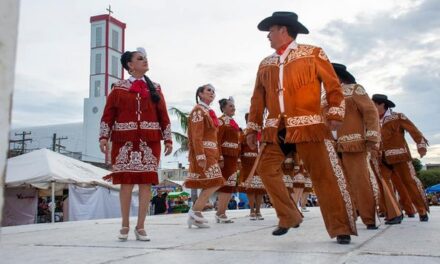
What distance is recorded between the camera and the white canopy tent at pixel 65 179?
13.0 metres

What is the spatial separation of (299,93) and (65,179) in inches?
429

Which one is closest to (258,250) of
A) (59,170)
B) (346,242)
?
(346,242)

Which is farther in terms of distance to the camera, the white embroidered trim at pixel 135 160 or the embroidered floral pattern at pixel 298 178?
the embroidered floral pattern at pixel 298 178

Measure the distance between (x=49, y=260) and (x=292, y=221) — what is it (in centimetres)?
188

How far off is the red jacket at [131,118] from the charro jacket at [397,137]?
403 cm

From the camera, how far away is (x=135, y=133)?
4.53 m

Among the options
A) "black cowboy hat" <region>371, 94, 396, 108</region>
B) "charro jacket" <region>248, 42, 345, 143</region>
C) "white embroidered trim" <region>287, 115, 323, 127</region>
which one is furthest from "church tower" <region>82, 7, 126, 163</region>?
"white embroidered trim" <region>287, 115, 323, 127</region>

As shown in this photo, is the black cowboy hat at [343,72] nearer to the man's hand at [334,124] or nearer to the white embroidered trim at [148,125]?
the man's hand at [334,124]

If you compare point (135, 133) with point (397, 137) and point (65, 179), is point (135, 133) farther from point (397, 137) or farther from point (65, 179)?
point (65, 179)

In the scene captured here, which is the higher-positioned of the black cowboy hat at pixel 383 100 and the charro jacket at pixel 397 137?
the black cowboy hat at pixel 383 100

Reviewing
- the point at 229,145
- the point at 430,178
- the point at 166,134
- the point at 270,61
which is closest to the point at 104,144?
the point at 166,134

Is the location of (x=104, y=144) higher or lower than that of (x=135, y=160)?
higher

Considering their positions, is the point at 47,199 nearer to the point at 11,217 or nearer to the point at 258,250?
the point at 11,217

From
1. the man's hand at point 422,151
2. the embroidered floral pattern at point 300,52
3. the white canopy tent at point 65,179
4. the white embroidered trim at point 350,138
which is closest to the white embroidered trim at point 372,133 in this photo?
the white embroidered trim at point 350,138
